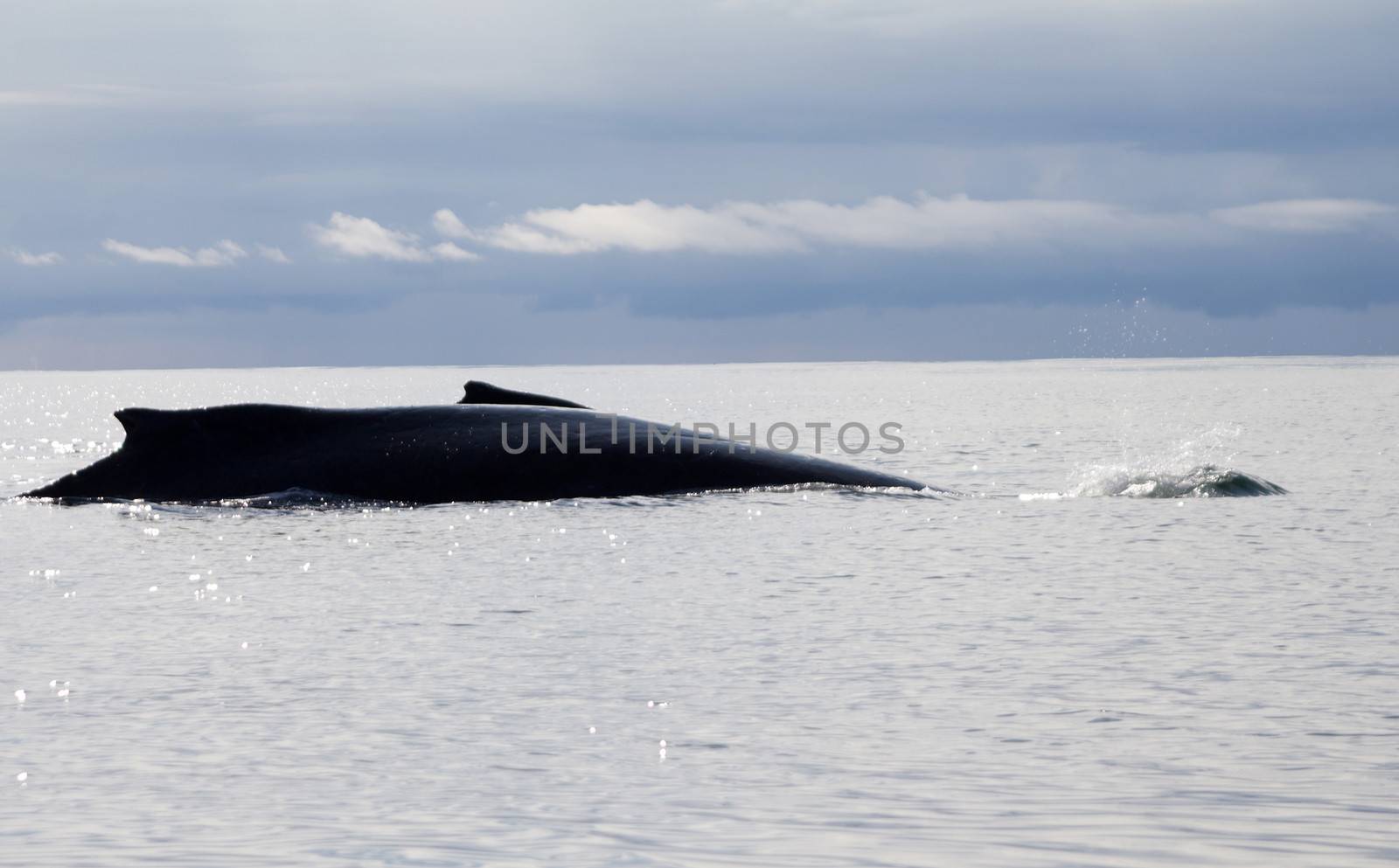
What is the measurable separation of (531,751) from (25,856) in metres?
2.53

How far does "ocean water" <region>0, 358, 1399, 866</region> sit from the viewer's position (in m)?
6.75

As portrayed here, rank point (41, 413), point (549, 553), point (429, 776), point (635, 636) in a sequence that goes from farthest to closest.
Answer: point (41, 413) → point (549, 553) → point (635, 636) → point (429, 776)

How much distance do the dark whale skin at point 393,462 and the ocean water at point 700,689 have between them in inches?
80.0

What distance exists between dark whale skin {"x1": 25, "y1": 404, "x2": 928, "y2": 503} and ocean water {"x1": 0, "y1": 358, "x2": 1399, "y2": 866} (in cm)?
203

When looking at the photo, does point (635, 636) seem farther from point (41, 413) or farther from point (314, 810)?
point (41, 413)

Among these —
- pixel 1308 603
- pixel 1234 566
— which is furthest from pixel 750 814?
pixel 1234 566

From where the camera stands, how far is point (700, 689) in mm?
9820

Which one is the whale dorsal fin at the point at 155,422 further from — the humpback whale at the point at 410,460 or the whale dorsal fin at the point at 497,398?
the whale dorsal fin at the point at 497,398

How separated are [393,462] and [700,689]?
14267 millimetres

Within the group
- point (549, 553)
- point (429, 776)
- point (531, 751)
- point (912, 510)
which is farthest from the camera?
point (912, 510)

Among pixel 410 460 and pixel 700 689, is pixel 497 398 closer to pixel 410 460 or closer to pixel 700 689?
pixel 410 460

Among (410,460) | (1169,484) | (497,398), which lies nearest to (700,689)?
(410,460)

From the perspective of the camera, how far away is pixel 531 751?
26.9 ft

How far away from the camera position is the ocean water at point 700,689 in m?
6.75
